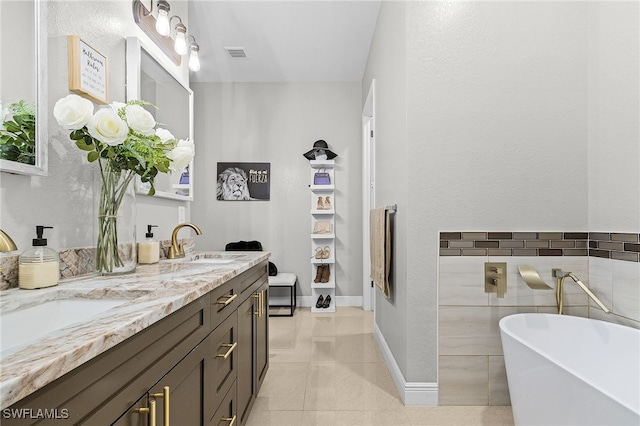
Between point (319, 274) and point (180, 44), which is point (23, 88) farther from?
point (319, 274)

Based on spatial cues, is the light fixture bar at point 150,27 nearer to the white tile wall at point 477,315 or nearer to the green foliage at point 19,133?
the green foliage at point 19,133

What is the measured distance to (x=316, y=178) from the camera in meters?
4.77

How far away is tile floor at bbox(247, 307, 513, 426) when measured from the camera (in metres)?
2.13

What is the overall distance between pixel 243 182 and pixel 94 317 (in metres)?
4.12

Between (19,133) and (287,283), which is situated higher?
(19,133)

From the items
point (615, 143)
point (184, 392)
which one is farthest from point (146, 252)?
point (615, 143)

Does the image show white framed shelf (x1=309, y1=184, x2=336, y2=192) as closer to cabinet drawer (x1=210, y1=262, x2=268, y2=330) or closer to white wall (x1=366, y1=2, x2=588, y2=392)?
white wall (x1=366, y1=2, x2=588, y2=392)

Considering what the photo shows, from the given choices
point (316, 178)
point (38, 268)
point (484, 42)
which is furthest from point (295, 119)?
point (38, 268)

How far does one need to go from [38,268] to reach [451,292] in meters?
1.96

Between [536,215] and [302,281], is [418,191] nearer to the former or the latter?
[536,215]

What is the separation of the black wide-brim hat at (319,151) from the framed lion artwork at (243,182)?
53 centimetres

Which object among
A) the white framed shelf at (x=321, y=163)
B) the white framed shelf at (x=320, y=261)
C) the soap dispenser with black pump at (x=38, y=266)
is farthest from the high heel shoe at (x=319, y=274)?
the soap dispenser with black pump at (x=38, y=266)

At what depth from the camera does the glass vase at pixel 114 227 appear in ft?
4.83

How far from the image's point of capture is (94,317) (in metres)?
0.81
